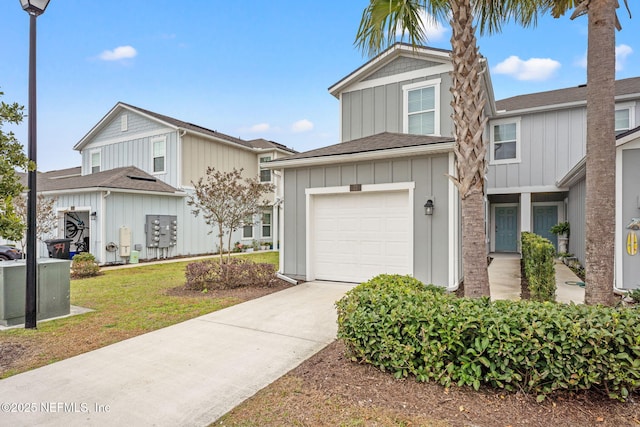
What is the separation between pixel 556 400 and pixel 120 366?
4.37 metres

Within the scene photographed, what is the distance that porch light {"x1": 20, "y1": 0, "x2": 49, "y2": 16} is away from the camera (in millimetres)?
4777

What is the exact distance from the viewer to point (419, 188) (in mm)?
7426

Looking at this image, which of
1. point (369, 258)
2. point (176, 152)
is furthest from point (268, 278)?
point (176, 152)

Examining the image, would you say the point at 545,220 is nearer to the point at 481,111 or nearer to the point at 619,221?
the point at 619,221

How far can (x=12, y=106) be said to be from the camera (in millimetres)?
3979

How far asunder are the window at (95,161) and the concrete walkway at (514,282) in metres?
19.7

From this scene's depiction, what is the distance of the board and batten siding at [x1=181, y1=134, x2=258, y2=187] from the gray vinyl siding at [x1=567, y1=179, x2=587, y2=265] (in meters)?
15.2

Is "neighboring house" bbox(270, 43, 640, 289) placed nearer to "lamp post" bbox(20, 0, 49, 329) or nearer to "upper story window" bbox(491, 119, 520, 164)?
"upper story window" bbox(491, 119, 520, 164)

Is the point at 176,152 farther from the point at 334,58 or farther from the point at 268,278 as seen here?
the point at 268,278

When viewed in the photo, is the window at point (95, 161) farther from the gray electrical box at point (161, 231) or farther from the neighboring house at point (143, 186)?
the gray electrical box at point (161, 231)

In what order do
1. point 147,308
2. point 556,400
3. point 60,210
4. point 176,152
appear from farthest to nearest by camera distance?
point 176,152 < point 60,210 < point 147,308 < point 556,400

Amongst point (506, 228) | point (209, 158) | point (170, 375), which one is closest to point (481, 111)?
point (170, 375)

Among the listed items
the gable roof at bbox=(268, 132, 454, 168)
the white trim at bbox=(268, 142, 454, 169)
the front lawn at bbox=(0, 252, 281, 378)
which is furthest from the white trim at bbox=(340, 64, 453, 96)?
the front lawn at bbox=(0, 252, 281, 378)

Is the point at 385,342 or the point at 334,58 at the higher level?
the point at 334,58
